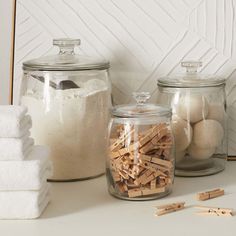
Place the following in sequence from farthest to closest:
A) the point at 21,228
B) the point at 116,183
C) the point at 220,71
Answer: the point at 220,71 < the point at 116,183 < the point at 21,228

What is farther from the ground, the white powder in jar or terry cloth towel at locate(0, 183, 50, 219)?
the white powder in jar

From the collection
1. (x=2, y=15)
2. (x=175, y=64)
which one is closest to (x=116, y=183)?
(x=175, y=64)

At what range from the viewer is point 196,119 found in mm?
1064

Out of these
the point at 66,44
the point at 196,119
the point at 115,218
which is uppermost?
the point at 66,44

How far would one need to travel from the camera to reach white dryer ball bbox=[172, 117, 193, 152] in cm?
106

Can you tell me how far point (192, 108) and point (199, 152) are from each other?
0.08 metres

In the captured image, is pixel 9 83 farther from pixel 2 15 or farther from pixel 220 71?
pixel 220 71

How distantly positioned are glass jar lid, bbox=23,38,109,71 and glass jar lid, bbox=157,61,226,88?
0.11 metres

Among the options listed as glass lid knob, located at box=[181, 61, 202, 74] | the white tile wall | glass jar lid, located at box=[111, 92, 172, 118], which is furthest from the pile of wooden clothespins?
the white tile wall

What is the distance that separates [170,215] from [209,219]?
0.05m

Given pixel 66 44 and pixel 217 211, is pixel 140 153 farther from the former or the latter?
pixel 66 44

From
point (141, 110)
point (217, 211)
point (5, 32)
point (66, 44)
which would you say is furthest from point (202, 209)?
point (5, 32)

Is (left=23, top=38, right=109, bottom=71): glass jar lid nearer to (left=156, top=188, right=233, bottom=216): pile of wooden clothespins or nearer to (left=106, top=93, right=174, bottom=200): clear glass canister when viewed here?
(left=106, top=93, right=174, bottom=200): clear glass canister

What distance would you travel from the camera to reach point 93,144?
1068 mm
